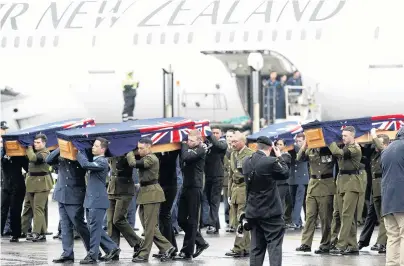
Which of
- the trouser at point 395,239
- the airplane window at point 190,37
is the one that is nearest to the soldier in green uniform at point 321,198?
the trouser at point 395,239

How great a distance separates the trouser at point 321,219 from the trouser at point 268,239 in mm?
3155

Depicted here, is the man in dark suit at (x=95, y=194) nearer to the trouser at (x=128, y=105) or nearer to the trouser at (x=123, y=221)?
the trouser at (x=123, y=221)

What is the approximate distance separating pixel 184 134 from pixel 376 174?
2.70m

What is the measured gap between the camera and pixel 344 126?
1466cm

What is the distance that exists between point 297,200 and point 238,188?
4478 mm

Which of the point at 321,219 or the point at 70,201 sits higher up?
the point at 70,201

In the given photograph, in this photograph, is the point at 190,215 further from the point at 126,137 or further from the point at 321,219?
the point at 321,219

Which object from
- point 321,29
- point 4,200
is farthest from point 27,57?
point 4,200

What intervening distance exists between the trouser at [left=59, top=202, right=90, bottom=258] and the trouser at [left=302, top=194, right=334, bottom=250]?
108 inches

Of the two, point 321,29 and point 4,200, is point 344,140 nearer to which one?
point 4,200

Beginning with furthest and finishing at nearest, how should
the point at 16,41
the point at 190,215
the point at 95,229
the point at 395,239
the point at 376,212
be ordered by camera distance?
the point at 16,41 < the point at 376,212 < the point at 190,215 < the point at 95,229 < the point at 395,239

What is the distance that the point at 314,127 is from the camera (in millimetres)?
14539

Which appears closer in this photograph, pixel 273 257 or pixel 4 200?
pixel 273 257

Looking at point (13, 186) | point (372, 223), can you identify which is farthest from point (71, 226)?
point (372, 223)
